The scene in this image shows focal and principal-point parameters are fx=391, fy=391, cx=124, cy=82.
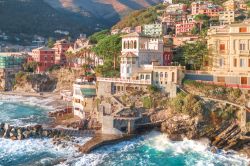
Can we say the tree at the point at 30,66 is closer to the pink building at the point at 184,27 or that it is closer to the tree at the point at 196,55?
the pink building at the point at 184,27

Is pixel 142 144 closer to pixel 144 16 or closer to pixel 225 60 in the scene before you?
pixel 225 60

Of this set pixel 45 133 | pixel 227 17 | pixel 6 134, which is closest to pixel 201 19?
pixel 227 17

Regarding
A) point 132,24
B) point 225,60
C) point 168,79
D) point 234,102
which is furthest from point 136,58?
point 132,24

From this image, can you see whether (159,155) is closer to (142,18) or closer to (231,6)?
(231,6)

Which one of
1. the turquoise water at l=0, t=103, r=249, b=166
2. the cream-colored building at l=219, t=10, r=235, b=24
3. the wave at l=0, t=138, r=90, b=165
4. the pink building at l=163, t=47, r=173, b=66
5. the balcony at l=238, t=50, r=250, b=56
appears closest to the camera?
the turquoise water at l=0, t=103, r=249, b=166

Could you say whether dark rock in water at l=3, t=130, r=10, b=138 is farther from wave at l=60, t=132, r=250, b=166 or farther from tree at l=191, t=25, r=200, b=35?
tree at l=191, t=25, r=200, b=35

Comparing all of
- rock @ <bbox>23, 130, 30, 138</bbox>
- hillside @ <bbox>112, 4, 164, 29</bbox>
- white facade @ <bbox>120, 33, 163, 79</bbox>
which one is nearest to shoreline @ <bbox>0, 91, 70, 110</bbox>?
white facade @ <bbox>120, 33, 163, 79</bbox>

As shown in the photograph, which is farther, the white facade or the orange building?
the orange building
